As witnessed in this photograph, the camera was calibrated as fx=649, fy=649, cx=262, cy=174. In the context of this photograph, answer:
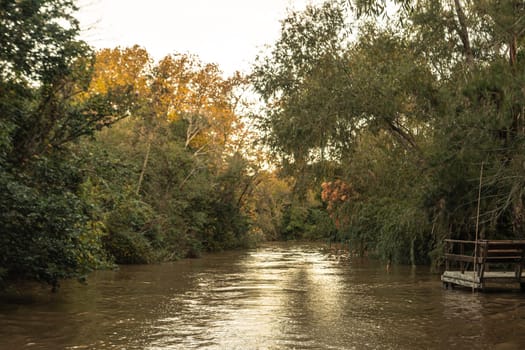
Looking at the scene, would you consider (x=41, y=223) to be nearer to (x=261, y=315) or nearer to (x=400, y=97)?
(x=261, y=315)

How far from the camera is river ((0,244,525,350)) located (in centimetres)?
955

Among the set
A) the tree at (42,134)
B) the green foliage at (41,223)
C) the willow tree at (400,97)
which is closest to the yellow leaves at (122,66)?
the willow tree at (400,97)

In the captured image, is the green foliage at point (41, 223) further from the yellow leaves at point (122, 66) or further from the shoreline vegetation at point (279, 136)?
the yellow leaves at point (122, 66)

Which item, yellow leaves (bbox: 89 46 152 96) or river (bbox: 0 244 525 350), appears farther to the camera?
yellow leaves (bbox: 89 46 152 96)

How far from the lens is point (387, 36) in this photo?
74.0ft

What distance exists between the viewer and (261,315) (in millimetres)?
12266

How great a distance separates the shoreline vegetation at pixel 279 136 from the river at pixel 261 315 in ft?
4.64

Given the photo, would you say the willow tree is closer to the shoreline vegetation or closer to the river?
the shoreline vegetation

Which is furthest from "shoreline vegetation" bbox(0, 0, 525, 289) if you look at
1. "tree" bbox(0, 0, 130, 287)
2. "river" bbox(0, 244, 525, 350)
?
"river" bbox(0, 244, 525, 350)

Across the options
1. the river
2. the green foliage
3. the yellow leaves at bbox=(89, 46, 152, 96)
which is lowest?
the river

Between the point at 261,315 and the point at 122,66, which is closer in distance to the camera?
the point at 261,315

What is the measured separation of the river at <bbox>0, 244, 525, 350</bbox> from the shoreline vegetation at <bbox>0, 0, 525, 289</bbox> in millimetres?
1414

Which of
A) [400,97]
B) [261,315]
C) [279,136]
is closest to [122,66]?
[279,136]

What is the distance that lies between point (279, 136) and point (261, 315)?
10.4 metres
